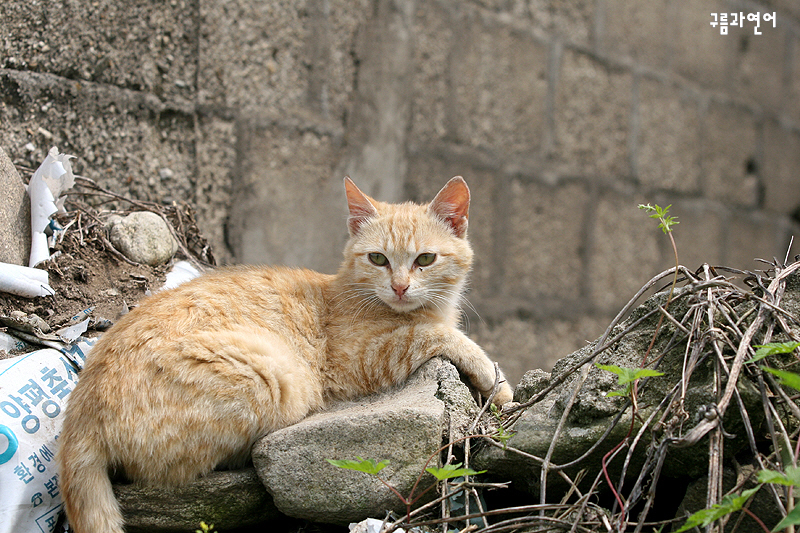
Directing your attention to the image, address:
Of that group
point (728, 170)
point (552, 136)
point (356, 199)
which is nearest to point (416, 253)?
point (356, 199)

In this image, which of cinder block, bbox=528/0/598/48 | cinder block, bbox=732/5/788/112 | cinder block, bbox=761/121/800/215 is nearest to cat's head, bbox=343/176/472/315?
cinder block, bbox=528/0/598/48

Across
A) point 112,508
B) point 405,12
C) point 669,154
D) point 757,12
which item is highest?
point 757,12

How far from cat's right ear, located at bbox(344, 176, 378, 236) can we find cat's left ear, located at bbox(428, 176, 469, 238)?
274 mm

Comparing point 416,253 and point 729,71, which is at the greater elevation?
point 729,71

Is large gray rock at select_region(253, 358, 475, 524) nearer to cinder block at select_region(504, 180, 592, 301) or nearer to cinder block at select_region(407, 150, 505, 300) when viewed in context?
cinder block at select_region(407, 150, 505, 300)

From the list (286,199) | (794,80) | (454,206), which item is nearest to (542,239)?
(286,199)

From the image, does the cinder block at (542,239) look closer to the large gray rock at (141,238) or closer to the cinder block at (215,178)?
the cinder block at (215,178)

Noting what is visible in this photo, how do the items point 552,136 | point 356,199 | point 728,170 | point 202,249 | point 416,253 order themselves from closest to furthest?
point 416,253 < point 356,199 < point 202,249 < point 552,136 < point 728,170

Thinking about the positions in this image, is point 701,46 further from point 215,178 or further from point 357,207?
point 215,178

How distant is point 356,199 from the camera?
2936mm

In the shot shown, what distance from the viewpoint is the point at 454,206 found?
2.90m

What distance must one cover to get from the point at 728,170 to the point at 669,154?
2.99 feet

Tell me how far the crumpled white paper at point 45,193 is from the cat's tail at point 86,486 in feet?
3.73

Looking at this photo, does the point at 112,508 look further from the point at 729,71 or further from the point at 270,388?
the point at 729,71
